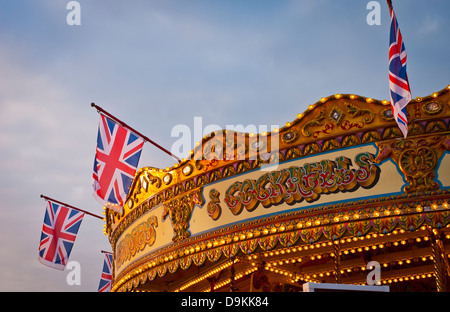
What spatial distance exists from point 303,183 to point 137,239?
5007 millimetres

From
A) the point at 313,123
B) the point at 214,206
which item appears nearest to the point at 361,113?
the point at 313,123

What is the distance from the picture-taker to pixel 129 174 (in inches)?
452

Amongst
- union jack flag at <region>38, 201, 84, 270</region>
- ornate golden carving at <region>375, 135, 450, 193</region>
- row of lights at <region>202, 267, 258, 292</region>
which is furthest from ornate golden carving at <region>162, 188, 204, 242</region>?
union jack flag at <region>38, 201, 84, 270</region>

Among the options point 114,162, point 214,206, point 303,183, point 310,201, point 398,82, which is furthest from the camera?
point 114,162

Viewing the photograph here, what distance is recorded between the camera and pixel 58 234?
1548 centimetres

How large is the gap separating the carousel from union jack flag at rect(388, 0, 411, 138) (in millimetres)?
521

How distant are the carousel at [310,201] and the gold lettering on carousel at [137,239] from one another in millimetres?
44

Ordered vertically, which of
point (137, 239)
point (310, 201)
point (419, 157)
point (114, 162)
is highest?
point (114, 162)

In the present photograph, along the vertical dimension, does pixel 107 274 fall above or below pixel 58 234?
below

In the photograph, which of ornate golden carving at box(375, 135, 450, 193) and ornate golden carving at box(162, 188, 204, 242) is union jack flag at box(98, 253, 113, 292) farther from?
ornate golden carving at box(375, 135, 450, 193)

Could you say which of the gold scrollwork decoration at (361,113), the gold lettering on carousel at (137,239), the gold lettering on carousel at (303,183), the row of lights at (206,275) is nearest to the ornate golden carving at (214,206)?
the gold lettering on carousel at (303,183)

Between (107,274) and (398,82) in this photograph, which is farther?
(107,274)

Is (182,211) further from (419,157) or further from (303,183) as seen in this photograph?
(419,157)

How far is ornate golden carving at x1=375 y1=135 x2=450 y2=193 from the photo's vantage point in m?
9.09
